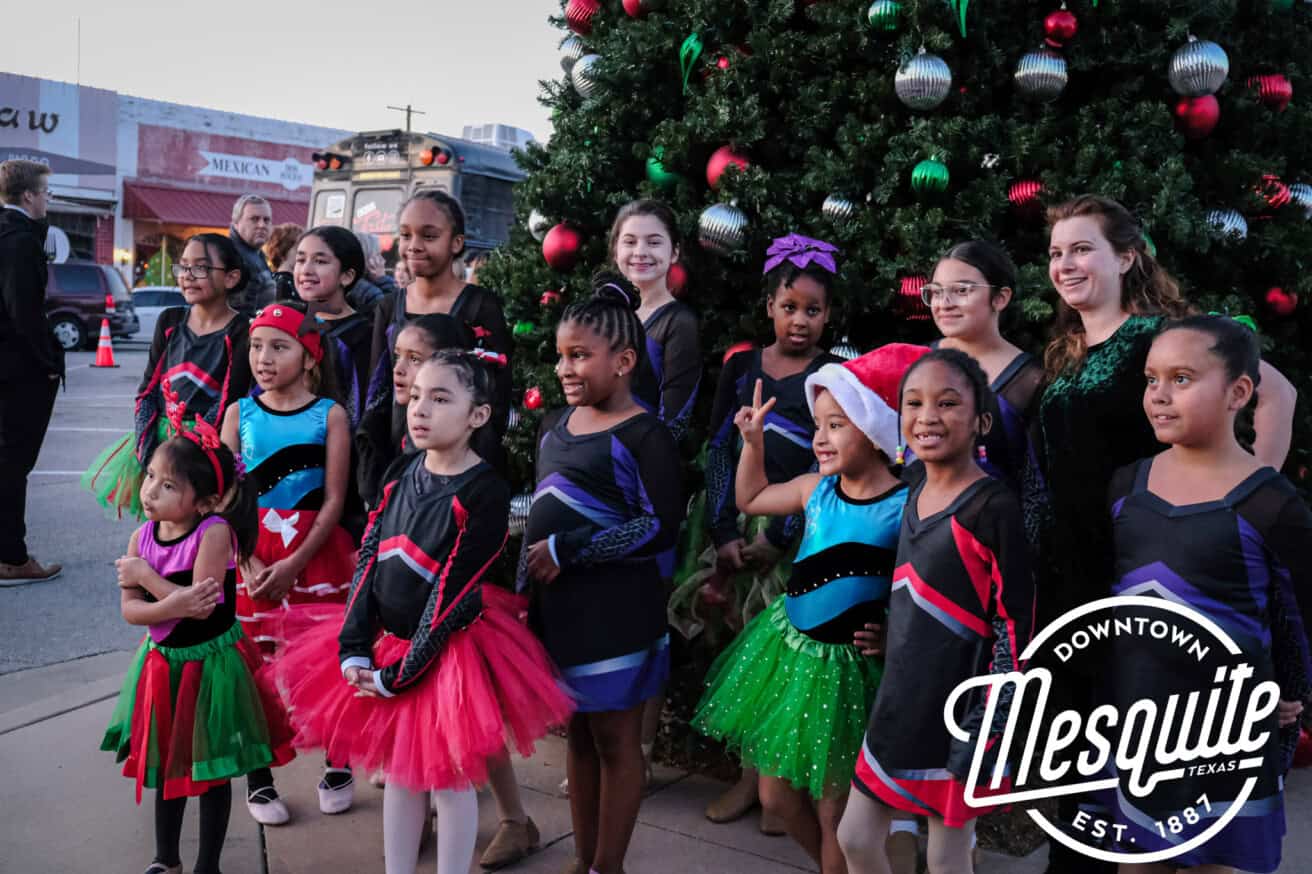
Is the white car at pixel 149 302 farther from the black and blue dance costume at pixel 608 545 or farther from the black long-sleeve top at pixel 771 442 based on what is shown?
the black and blue dance costume at pixel 608 545

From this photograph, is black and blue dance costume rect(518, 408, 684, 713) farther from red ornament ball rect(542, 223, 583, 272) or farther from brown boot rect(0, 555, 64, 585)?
brown boot rect(0, 555, 64, 585)

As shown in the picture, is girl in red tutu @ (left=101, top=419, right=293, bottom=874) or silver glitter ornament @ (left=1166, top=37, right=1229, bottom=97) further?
silver glitter ornament @ (left=1166, top=37, right=1229, bottom=97)

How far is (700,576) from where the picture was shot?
4070 millimetres

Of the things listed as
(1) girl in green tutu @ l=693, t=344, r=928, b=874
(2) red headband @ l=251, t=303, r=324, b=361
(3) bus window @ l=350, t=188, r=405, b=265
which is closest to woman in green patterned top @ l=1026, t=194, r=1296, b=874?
(1) girl in green tutu @ l=693, t=344, r=928, b=874

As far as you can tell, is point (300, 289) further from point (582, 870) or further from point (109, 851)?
point (582, 870)

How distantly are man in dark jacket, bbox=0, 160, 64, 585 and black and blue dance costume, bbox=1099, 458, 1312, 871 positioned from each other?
6.69 metres

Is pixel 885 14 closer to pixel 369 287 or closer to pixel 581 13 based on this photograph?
pixel 581 13

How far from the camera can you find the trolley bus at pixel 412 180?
15.6 meters

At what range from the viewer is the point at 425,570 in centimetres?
328

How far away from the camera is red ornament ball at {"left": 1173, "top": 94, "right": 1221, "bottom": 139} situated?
4238 mm

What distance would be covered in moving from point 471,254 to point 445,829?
11.5m

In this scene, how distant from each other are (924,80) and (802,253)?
0.78 meters

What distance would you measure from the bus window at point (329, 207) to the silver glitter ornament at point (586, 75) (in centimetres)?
1265

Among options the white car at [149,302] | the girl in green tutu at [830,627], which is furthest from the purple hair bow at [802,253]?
the white car at [149,302]
